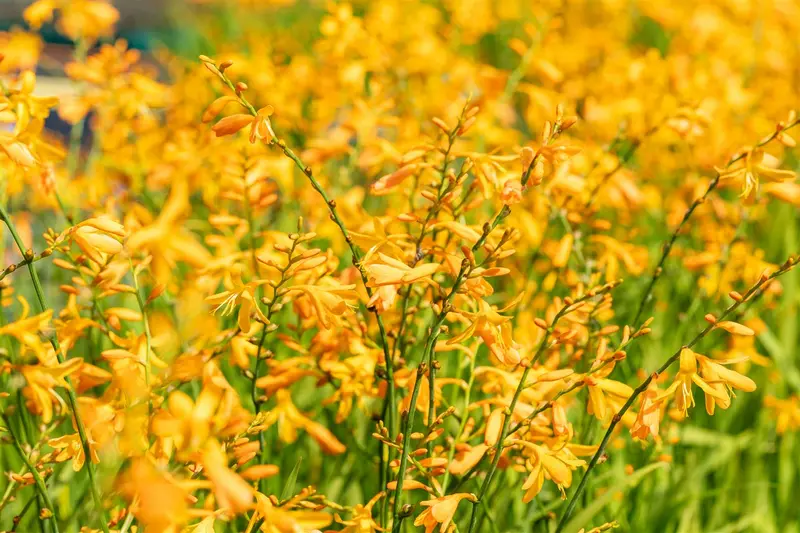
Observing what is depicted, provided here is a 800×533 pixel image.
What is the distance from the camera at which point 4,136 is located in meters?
1.39

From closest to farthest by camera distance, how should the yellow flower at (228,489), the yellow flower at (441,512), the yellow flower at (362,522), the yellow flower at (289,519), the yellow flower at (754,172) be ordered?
the yellow flower at (228,489)
the yellow flower at (289,519)
the yellow flower at (441,512)
the yellow flower at (362,522)
the yellow flower at (754,172)

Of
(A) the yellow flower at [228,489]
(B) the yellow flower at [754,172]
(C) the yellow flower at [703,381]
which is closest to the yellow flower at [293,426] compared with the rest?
(C) the yellow flower at [703,381]

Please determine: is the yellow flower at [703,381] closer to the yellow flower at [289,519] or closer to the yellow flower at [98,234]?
the yellow flower at [289,519]

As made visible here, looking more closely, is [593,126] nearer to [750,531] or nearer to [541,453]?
[750,531]

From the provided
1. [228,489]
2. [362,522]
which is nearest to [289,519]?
[228,489]

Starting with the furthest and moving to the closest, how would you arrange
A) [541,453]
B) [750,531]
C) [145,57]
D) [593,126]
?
[145,57] < [593,126] < [750,531] < [541,453]

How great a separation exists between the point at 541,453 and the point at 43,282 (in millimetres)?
2552

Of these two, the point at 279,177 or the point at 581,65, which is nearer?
the point at 279,177

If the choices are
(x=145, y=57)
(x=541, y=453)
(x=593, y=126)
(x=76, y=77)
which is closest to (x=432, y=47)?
(x=593, y=126)

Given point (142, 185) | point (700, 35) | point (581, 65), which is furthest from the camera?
point (581, 65)

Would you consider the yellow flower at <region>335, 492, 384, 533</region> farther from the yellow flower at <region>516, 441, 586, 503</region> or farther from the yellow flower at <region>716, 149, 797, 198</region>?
the yellow flower at <region>716, 149, 797, 198</region>

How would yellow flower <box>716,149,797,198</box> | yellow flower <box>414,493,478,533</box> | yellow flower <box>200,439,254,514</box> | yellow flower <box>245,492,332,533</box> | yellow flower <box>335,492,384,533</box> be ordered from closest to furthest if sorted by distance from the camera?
yellow flower <box>200,439,254,514</box> → yellow flower <box>245,492,332,533</box> → yellow flower <box>414,493,478,533</box> → yellow flower <box>335,492,384,533</box> → yellow flower <box>716,149,797,198</box>

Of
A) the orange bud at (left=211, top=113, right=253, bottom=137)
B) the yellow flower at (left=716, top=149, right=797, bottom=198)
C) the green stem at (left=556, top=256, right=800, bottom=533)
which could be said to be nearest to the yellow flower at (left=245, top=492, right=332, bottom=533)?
the green stem at (left=556, top=256, right=800, bottom=533)

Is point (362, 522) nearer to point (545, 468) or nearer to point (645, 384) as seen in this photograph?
point (545, 468)
